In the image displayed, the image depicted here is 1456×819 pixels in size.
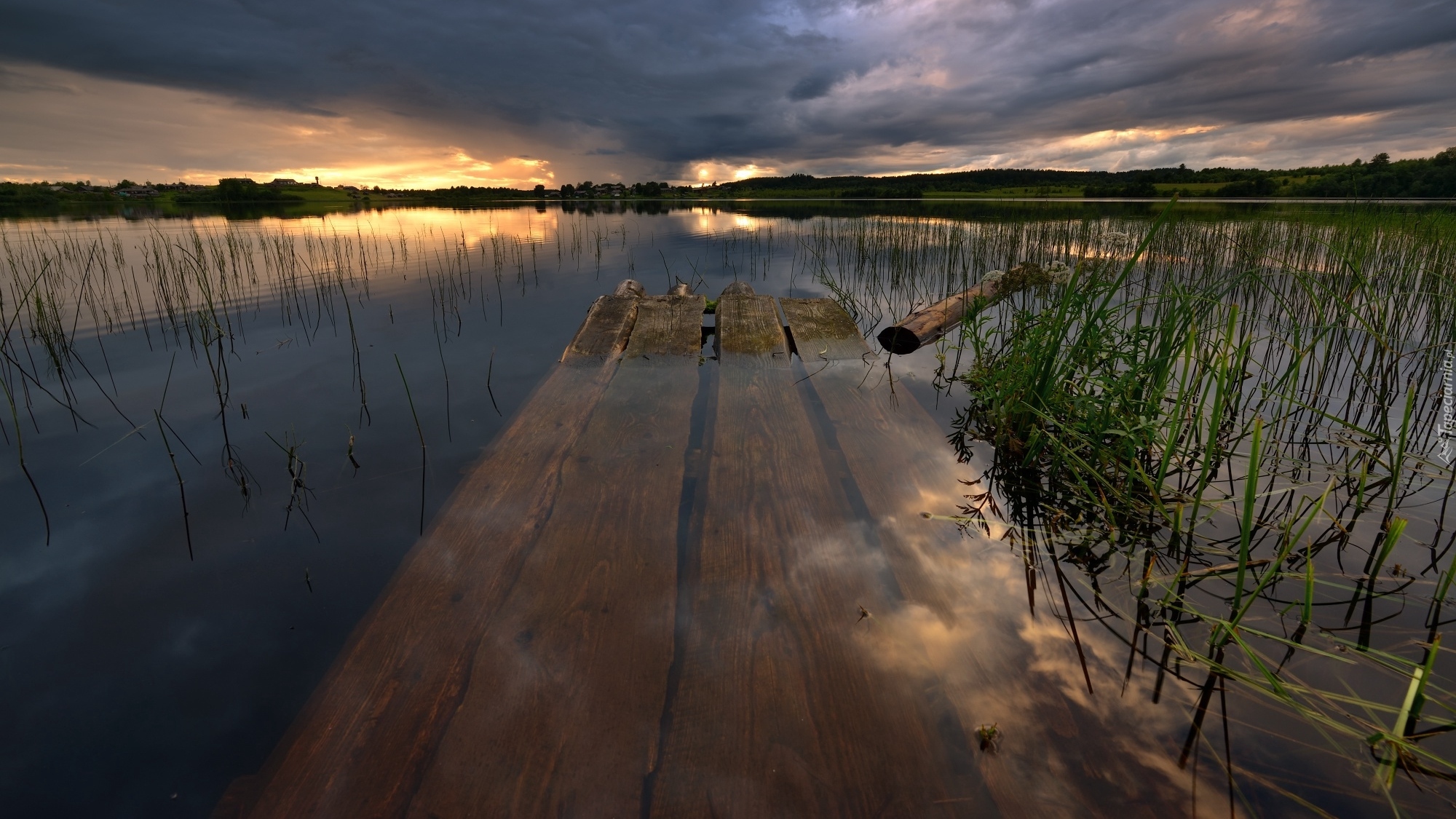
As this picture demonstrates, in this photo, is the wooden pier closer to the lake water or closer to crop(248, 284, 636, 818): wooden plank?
crop(248, 284, 636, 818): wooden plank

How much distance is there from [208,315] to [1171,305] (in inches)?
359

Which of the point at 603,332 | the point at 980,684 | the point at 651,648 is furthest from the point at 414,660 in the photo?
the point at 603,332

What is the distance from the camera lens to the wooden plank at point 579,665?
51.7 inches

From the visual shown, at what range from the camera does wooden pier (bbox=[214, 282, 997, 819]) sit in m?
1.32

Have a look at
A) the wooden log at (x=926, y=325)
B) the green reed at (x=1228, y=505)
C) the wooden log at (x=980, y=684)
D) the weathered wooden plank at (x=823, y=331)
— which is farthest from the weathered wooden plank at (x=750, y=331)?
the wooden log at (x=980, y=684)

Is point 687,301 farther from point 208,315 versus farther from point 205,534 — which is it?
point 208,315

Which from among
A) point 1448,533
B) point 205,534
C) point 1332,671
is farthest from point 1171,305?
point 205,534

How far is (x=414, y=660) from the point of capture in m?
1.69

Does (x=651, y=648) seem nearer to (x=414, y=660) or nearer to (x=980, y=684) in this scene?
(x=414, y=660)

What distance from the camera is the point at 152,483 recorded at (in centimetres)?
300

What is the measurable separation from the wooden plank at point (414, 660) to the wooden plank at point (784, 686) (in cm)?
67

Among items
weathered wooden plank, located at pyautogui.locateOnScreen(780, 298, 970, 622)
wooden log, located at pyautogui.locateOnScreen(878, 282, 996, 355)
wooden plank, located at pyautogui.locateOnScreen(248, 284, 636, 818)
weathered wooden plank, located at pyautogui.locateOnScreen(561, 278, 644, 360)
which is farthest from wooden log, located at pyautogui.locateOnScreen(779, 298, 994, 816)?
weathered wooden plank, located at pyautogui.locateOnScreen(561, 278, 644, 360)

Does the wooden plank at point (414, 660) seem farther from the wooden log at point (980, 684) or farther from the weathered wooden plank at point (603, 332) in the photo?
the weathered wooden plank at point (603, 332)

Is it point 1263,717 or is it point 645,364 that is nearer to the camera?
point 1263,717
